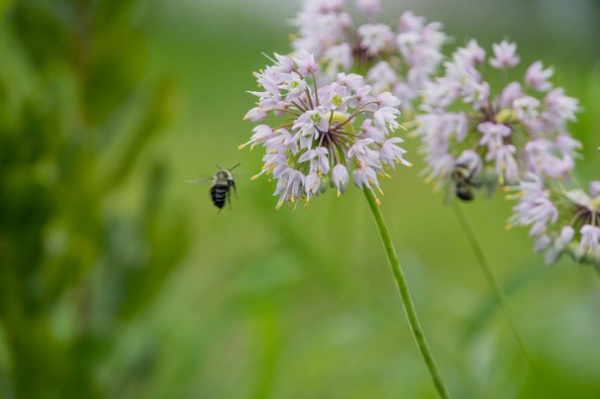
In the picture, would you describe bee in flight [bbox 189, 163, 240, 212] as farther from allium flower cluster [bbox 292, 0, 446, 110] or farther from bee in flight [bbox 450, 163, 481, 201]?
bee in flight [bbox 450, 163, 481, 201]

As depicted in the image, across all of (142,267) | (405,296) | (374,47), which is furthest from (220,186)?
(142,267)

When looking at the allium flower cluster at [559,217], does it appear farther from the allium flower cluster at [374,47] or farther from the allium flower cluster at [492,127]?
the allium flower cluster at [374,47]

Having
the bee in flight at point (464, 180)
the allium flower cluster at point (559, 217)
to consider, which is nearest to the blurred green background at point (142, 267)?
the allium flower cluster at point (559, 217)

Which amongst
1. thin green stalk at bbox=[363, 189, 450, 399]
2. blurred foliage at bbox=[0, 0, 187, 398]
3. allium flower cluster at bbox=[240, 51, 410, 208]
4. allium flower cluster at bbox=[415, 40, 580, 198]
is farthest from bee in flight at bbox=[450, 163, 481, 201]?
blurred foliage at bbox=[0, 0, 187, 398]

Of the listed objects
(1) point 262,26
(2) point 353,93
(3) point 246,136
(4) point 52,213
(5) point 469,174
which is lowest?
(5) point 469,174

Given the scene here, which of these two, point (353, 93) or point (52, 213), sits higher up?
point (52, 213)

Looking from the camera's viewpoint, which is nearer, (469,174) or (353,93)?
(353,93)

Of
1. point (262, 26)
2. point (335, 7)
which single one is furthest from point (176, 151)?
point (335, 7)

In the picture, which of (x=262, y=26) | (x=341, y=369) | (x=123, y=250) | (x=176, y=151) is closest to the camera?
(x=123, y=250)

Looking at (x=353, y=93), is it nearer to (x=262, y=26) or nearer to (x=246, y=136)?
(x=246, y=136)
